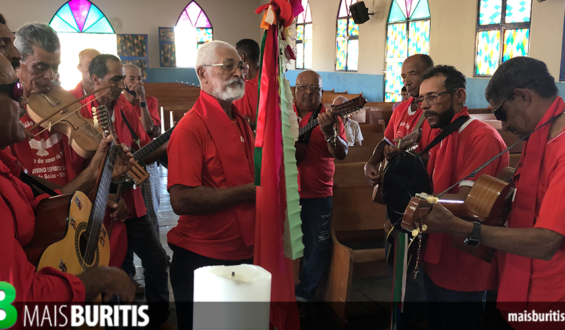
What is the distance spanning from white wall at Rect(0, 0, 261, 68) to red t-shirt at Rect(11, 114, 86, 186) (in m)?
16.0

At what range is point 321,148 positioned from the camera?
3.05 meters

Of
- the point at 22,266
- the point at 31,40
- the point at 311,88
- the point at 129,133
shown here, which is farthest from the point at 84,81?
the point at 22,266

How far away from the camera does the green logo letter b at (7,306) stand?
104cm

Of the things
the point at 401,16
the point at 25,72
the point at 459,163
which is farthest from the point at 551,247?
the point at 401,16

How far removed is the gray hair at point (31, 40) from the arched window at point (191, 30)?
16.2 m

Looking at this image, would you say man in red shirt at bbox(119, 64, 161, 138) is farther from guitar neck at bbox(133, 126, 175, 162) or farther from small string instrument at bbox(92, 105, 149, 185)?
small string instrument at bbox(92, 105, 149, 185)

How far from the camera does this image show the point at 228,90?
1980 mm

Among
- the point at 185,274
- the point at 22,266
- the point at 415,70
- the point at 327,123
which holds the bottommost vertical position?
the point at 185,274

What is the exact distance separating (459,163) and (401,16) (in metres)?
9.03

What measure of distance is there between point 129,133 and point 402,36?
28.5 feet

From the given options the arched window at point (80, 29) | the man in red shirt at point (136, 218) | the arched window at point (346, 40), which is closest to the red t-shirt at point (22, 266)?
the man in red shirt at point (136, 218)

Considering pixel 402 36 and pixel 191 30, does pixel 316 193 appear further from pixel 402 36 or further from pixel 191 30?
pixel 191 30

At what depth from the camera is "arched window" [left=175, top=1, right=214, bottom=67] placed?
17.6m

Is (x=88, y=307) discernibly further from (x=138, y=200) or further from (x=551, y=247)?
(x=551, y=247)
